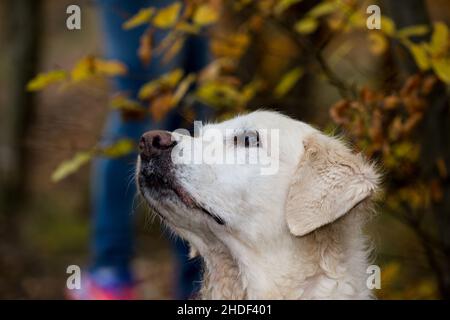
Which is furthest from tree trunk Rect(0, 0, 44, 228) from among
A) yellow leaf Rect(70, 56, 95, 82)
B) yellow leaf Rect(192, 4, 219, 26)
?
yellow leaf Rect(192, 4, 219, 26)

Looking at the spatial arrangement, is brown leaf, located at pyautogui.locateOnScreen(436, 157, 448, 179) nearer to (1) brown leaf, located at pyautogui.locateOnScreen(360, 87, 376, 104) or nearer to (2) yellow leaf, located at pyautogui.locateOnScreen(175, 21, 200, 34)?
(1) brown leaf, located at pyautogui.locateOnScreen(360, 87, 376, 104)

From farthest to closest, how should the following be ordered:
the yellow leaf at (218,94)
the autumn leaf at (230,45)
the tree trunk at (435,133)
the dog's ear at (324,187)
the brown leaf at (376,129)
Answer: the autumn leaf at (230,45) < the tree trunk at (435,133) < the yellow leaf at (218,94) < the brown leaf at (376,129) < the dog's ear at (324,187)

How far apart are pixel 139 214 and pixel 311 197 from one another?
5.90m

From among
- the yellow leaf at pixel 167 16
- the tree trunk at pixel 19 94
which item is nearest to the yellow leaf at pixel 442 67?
the yellow leaf at pixel 167 16

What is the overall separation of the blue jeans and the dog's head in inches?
48.0

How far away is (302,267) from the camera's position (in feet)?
11.0

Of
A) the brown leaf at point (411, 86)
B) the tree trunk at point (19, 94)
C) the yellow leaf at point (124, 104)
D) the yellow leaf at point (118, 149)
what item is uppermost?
the tree trunk at point (19, 94)

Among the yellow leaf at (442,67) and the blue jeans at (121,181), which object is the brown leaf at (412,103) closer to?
the yellow leaf at (442,67)

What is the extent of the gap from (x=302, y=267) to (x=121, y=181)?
5.38 ft

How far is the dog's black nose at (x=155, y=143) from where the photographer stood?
10.8 ft

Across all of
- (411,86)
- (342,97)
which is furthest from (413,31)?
(342,97)

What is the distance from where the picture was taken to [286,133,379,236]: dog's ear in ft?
10.6

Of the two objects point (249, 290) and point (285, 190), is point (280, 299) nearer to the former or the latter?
point (249, 290)

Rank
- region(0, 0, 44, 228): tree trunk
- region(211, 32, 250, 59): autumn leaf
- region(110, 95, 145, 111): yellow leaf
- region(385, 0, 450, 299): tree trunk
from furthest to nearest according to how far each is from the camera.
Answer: region(0, 0, 44, 228): tree trunk < region(211, 32, 250, 59): autumn leaf < region(385, 0, 450, 299): tree trunk < region(110, 95, 145, 111): yellow leaf
